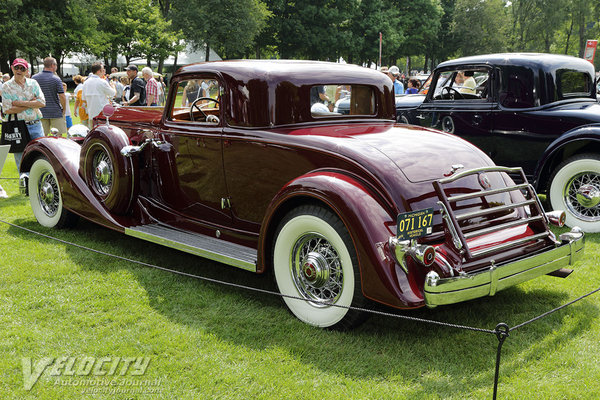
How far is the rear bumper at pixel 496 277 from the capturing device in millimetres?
3061

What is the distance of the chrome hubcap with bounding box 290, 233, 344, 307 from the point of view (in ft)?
11.6

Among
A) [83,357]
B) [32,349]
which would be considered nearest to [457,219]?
A: [83,357]

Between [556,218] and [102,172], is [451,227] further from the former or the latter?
[102,172]

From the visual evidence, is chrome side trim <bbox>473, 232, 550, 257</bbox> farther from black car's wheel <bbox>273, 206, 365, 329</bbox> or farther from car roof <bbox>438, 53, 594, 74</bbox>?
car roof <bbox>438, 53, 594, 74</bbox>

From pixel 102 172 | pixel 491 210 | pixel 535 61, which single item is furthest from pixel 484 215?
pixel 535 61

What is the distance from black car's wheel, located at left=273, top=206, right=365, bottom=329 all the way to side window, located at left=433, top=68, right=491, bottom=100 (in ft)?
14.1

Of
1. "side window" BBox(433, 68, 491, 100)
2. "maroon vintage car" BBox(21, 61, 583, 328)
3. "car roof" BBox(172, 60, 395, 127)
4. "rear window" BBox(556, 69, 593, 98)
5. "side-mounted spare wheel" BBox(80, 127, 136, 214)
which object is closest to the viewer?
"maroon vintage car" BBox(21, 61, 583, 328)

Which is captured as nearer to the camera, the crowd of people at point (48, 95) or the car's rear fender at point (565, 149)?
the car's rear fender at point (565, 149)

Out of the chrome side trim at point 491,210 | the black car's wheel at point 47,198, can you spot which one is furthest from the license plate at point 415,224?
the black car's wheel at point 47,198

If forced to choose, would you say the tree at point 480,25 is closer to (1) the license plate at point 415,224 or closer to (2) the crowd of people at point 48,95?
(2) the crowd of people at point 48,95

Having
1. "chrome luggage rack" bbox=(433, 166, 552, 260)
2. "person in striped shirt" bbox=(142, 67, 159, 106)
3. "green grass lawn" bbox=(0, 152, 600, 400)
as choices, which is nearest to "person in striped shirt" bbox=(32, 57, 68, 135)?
"person in striped shirt" bbox=(142, 67, 159, 106)

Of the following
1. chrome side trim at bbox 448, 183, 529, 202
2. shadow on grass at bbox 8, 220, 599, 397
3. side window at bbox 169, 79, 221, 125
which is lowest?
shadow on grass at bbox 8, 220, 599, 397

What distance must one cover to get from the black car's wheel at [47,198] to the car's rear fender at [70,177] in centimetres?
14

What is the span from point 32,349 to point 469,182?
3123 mm
